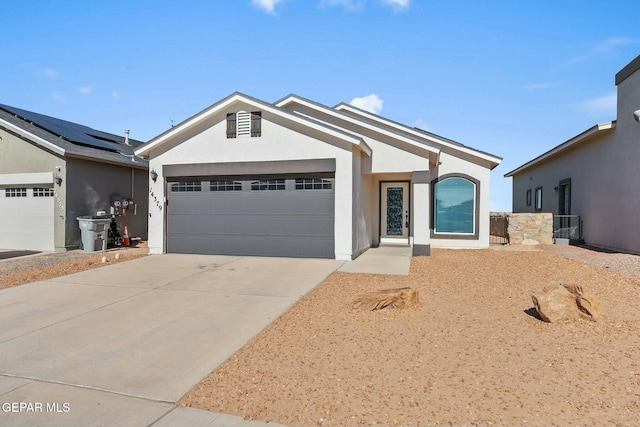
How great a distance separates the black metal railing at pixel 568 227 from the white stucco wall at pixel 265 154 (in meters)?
11.7

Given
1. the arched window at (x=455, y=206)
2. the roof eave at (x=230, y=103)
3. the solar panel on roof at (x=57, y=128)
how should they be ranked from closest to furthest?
the roof eave at (x=230, y=103) < the arched window at (x=455, y=206) < the solar panel on roof at (x=57, y=128)

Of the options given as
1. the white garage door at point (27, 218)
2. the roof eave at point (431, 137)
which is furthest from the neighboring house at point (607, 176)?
the white garage door at point (27, 218)

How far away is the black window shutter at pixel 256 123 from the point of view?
11.2 m

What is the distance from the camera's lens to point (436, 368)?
3.85 metres

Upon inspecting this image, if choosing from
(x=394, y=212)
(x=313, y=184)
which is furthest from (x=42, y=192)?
(x=394, y=212)

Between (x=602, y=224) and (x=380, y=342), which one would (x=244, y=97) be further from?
(x=602, y=224)

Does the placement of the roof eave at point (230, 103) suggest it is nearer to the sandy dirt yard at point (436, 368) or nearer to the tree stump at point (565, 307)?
the sandy dirt yard at point (436, 368)

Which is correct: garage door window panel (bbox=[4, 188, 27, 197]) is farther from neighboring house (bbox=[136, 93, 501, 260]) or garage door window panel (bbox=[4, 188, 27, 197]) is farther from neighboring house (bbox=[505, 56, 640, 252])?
neighboring house (bbox=[505, 56, 640, 252])

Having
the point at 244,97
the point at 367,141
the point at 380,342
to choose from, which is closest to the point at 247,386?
the point at 380,342

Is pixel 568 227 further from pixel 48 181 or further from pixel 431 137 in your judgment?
pixel 48 181

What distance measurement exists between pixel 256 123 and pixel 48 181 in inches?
321

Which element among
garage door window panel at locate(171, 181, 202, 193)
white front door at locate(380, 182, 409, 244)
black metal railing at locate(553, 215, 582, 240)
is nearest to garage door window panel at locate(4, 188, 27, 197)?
garage door window panel at locate(171, 181, 202, 193)

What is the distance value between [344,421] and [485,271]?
7.39m

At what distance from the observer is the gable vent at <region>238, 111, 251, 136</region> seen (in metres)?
11.3
